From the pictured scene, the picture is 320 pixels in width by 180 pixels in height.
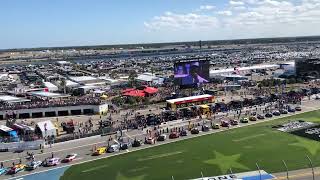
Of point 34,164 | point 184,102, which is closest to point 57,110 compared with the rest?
point 184,102

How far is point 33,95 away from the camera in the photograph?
4469 inches

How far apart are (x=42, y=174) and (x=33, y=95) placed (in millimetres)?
68668

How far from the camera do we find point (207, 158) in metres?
52.2

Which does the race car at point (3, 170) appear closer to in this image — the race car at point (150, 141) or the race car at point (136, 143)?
the race car at point (136, 143)

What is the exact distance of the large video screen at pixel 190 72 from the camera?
9425 centimetres

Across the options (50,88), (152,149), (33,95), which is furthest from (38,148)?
(50,88)

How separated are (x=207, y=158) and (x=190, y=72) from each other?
45.6 m

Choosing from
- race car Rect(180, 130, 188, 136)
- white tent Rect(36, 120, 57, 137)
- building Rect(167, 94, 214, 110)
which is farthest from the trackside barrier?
building Rect(167, 94, 214, 110)

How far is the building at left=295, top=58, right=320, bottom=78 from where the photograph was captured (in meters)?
126

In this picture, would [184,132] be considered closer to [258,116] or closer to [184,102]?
[258,116]

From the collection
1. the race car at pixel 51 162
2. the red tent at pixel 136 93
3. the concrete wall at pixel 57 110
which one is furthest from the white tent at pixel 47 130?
the red tent at pixel 136 93

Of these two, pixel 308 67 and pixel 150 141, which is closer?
pixel 150 141

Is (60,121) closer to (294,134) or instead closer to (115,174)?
(115,174)

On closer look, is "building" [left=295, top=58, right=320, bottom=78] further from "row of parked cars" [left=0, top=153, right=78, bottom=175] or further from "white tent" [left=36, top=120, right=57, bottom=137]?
"row of parked cars" [left=0, top=153, right=78, bottom=175]
